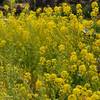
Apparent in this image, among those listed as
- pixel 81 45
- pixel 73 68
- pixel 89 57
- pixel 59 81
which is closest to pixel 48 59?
pixel 81 45

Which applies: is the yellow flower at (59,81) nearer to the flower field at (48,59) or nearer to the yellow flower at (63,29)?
the flower field at (48,59)

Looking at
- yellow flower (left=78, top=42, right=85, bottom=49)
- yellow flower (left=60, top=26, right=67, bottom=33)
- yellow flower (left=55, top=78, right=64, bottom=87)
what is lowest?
yellow flower (left=55, top=78, right=64, bottom=87)

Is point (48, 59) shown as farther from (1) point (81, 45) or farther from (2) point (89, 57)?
(2) point (89, 57)

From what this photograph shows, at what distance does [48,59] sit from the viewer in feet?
19.4

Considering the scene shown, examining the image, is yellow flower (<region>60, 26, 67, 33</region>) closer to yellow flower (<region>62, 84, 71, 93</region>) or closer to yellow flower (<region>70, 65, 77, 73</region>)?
yellow flower (<region>70, 65, 77, 73</region>)

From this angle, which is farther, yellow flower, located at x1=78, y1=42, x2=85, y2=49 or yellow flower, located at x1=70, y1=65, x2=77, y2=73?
yellow flower, located at x1=78, y1=42, x2=85, y2=49

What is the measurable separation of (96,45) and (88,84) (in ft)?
3.09

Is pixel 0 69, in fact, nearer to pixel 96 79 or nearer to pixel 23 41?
pixel 96 79

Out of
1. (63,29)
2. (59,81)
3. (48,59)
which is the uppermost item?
(63,29)

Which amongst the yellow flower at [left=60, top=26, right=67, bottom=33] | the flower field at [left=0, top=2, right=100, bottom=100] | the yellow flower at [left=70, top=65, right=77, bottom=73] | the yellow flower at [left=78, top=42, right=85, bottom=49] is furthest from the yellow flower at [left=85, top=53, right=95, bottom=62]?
the yellow flower at [left=60, top=26, right=67, bottom=33]

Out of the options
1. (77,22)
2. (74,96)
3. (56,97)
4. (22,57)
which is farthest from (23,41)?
(74,96)

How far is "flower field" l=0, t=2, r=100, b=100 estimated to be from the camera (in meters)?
4.71

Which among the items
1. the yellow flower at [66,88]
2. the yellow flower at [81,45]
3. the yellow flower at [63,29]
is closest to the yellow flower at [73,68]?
the yellow flower at [81,45]

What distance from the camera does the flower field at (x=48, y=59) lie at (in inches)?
185
